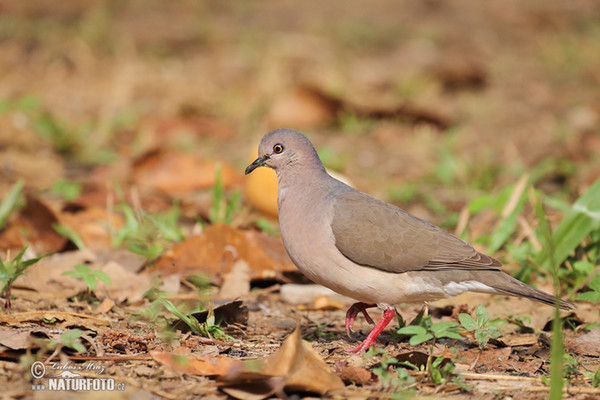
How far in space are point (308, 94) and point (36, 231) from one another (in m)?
4.26

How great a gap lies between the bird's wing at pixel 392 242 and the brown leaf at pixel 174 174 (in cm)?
294

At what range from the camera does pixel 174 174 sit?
6.60 metres

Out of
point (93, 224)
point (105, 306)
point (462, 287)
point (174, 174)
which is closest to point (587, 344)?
point (462, 287)

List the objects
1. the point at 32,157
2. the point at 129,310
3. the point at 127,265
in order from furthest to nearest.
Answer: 1. the point at 32,157
2. the point at 127,265
3. the point at 129,310

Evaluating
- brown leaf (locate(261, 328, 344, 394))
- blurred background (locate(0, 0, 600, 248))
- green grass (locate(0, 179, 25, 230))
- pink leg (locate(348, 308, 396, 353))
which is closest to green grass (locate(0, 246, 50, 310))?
green grass (locate(0, 179, 25, 230))

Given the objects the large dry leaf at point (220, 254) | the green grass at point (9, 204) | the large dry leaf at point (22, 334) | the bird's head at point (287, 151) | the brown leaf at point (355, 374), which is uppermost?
the bird's head at point (287, 151)

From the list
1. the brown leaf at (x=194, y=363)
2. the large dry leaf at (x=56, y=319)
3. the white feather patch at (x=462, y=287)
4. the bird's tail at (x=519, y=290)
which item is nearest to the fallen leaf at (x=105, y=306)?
the large dry leaf at (x=56, y=319)

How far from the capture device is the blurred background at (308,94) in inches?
267

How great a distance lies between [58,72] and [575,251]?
8098 mm

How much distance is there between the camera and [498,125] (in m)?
8.96

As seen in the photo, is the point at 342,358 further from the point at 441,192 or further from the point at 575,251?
the point at 441,192

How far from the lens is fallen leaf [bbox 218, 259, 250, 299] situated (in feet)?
14.6

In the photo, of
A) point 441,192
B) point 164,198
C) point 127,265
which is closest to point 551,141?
point 441,192

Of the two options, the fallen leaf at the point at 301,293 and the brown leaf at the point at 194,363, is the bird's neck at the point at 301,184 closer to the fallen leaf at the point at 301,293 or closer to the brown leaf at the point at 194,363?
the fallen leaf at the point at 301,293
